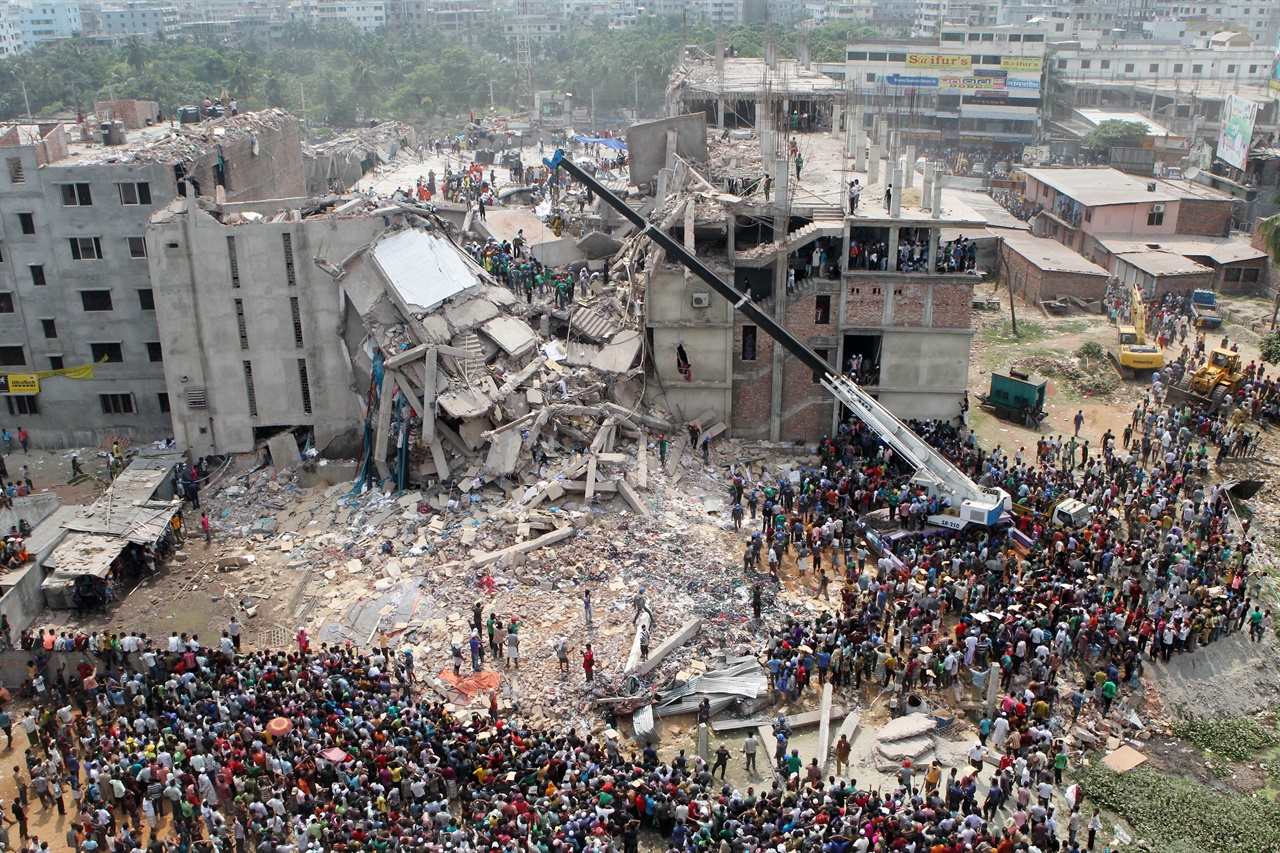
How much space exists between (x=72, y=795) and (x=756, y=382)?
798 inches

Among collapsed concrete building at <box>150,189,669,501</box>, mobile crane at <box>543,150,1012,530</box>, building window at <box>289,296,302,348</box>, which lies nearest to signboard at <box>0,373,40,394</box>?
collapsed concrete building at <box>150,189,669,501</box>

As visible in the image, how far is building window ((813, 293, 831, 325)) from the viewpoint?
3164 cm

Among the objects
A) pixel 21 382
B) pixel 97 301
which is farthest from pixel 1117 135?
pixel 21 382

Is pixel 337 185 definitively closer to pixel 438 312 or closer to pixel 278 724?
pixel 438 312

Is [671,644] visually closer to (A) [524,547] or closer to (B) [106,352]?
(A) [524,547]

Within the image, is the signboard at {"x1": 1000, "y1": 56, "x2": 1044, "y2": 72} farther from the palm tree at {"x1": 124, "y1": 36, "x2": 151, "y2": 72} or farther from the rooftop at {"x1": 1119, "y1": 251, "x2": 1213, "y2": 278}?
the palm tree at {"x1": 124, "y1": 36, "x2": 151, "y2": 72}

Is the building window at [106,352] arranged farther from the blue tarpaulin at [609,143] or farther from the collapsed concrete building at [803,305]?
the blue tarpaulin at [609,143]

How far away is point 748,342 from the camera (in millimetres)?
32406

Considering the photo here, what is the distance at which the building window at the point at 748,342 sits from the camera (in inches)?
1267

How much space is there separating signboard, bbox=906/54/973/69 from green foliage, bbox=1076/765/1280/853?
73818mm

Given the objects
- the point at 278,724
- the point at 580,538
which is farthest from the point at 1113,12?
the point at 278,724

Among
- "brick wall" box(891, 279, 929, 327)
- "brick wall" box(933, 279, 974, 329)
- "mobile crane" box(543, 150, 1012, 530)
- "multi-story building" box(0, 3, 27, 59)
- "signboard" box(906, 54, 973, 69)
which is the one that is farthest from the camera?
"multi-story building" box(0, 3, 27, 59)

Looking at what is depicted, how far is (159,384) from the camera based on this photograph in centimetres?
3603

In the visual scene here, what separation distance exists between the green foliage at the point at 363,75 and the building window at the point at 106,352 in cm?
6047
